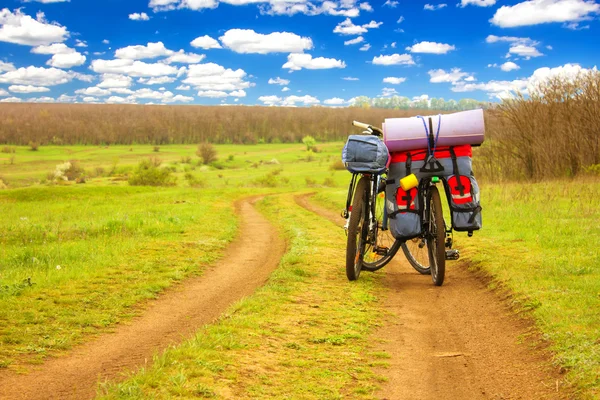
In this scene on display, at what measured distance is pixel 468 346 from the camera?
20.6 ft

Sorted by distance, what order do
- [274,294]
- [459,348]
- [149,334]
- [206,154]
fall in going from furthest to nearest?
[206,154] → [274,294] → [149,334] → [459,348]

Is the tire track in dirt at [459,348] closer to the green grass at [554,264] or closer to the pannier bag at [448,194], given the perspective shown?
the green grass at [554,264]

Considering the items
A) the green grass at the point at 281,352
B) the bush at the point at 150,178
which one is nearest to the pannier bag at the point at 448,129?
the green grass at the point at 281,352

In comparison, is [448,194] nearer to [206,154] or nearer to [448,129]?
[448,129]

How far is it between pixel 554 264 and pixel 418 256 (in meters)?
2.81

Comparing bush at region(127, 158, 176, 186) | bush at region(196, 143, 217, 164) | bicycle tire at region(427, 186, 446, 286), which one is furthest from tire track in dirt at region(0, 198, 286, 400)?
bush at region(196, 143, 217, 164)

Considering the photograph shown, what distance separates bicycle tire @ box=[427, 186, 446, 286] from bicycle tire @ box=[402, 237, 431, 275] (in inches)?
11.2

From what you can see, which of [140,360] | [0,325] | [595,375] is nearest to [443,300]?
[595,375]

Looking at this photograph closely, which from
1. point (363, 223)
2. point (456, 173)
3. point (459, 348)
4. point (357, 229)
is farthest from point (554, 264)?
point (459, 348)

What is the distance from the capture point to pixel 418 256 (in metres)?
11.4

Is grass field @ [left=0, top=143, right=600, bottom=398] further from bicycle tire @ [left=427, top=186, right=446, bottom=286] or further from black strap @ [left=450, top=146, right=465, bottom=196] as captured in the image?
black strap @ [left=450, top=146, right=465, bottom=196]

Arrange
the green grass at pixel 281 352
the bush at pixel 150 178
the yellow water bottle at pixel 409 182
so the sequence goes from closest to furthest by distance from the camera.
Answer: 1. the green grass at pixel 281 352
2. the yellow water bottle at pixel 409 182
3. the bush at pixel 150 178

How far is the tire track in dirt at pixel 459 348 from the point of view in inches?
201

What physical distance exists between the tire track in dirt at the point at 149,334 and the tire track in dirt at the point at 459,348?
90.4 inches
